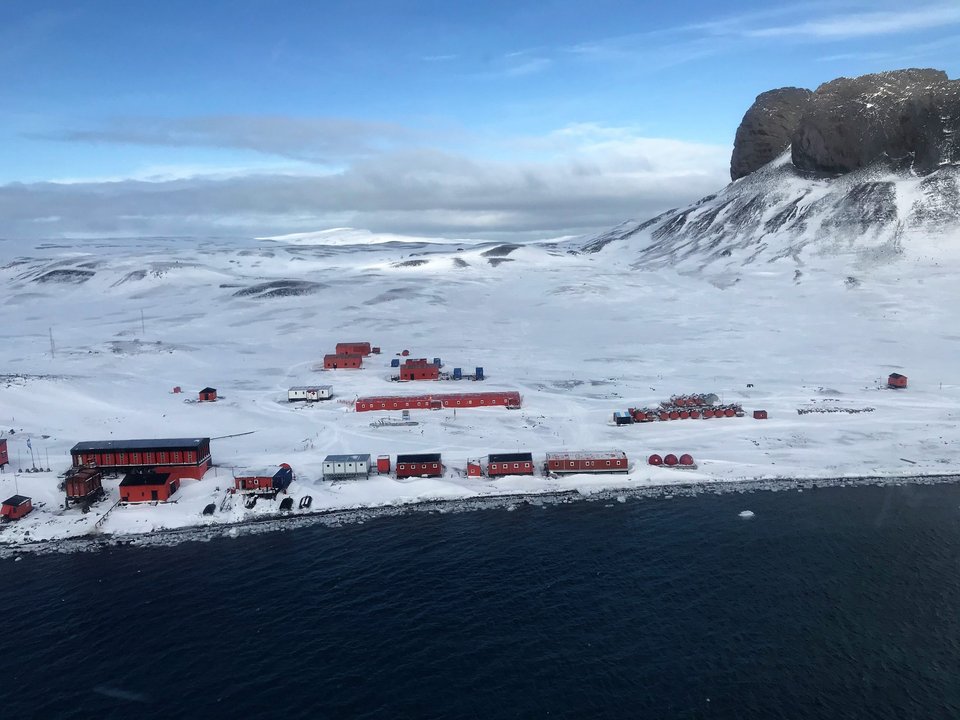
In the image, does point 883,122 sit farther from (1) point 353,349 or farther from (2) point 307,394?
(2) point 307,394

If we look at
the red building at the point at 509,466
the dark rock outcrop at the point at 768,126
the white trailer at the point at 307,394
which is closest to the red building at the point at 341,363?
the white trailer at the point at 307,394

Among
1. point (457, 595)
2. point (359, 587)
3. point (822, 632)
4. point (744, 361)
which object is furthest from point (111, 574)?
point (744, 361)

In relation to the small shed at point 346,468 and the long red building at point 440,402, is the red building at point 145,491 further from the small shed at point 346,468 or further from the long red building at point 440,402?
the long red building at point 440,402

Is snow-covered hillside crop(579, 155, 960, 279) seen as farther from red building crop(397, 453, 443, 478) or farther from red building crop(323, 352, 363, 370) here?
red building crop(397, 453, 443, 478)

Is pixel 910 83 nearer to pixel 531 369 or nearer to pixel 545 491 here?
pixel 531 369

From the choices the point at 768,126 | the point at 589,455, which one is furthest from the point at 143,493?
the point at 768,126

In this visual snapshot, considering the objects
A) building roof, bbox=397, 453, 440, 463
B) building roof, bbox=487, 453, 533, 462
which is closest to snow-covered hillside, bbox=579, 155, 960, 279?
building roof, bbox=487, 453, 533, 462
